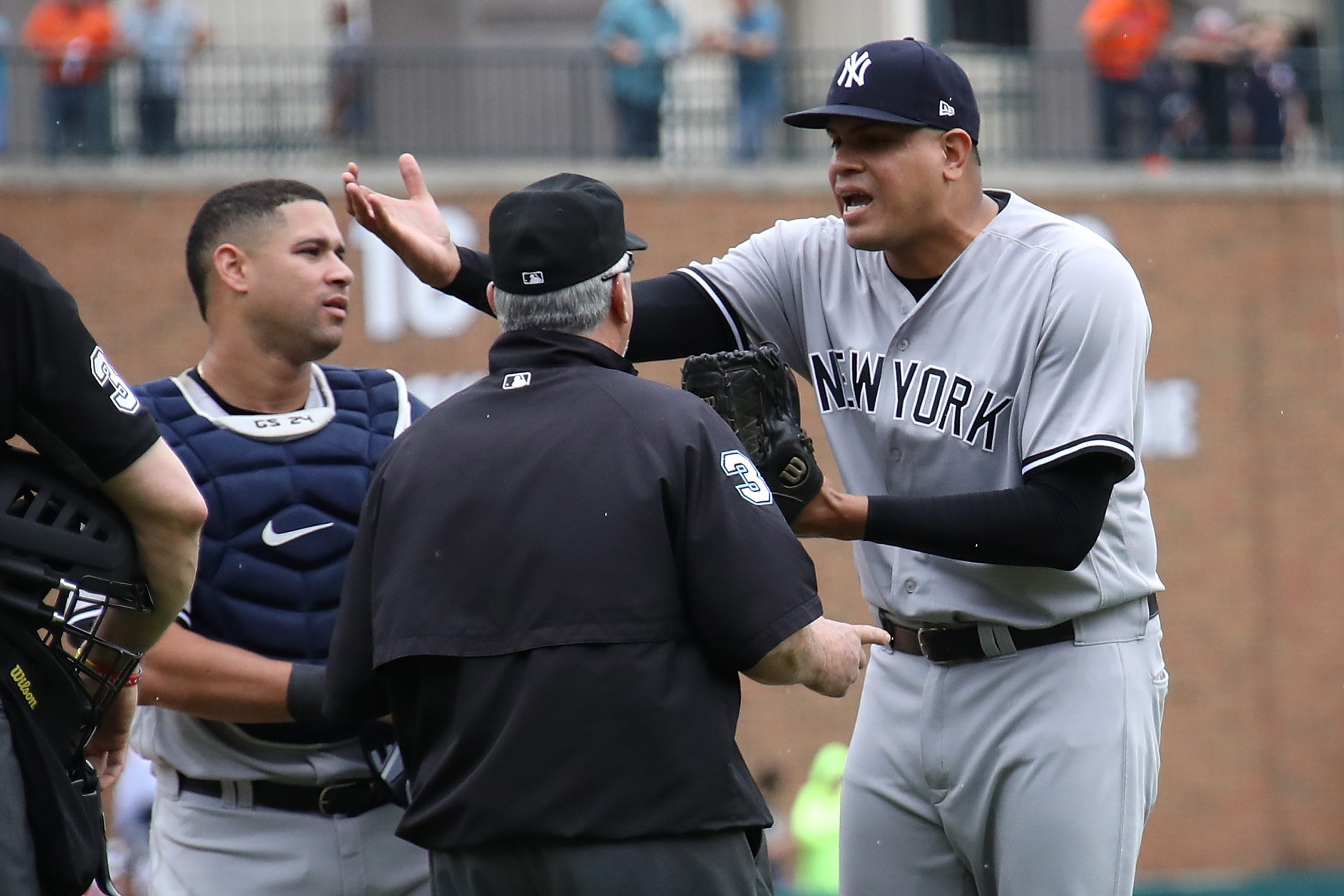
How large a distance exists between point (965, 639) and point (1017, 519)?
42cm

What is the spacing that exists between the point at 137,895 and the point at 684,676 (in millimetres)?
7341

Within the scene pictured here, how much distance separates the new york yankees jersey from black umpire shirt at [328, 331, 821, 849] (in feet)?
2.59

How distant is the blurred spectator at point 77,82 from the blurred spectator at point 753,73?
5.38 meters

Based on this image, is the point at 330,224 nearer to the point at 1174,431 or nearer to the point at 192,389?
A: the point at 192,389

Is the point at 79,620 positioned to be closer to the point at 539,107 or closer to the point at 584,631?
the point at 584,631

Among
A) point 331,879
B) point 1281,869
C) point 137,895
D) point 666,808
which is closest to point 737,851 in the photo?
point 666,808

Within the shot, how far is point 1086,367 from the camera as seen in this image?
361 centimetres

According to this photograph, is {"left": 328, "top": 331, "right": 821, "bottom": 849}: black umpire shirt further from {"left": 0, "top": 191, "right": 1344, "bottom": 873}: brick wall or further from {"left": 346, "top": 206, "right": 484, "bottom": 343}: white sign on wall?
{"left": 0, "top": 191, "right": 1344, "bottom": 873}: brick wall

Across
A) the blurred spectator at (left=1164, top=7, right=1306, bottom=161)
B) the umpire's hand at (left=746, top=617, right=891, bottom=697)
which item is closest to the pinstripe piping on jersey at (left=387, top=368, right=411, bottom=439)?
the umpire's hand at (left=746, top=617, right=891, bottom=697)

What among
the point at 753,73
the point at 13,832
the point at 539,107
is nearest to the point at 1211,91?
the point at 753,73

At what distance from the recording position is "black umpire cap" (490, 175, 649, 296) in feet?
10.4

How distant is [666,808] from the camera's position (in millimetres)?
2984

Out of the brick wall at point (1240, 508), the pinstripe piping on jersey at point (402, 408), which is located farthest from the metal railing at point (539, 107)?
the pinstripe piping on jersey at point (402, 408)

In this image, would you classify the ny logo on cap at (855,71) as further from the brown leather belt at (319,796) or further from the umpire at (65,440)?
the brown leather belt at (319,796)
